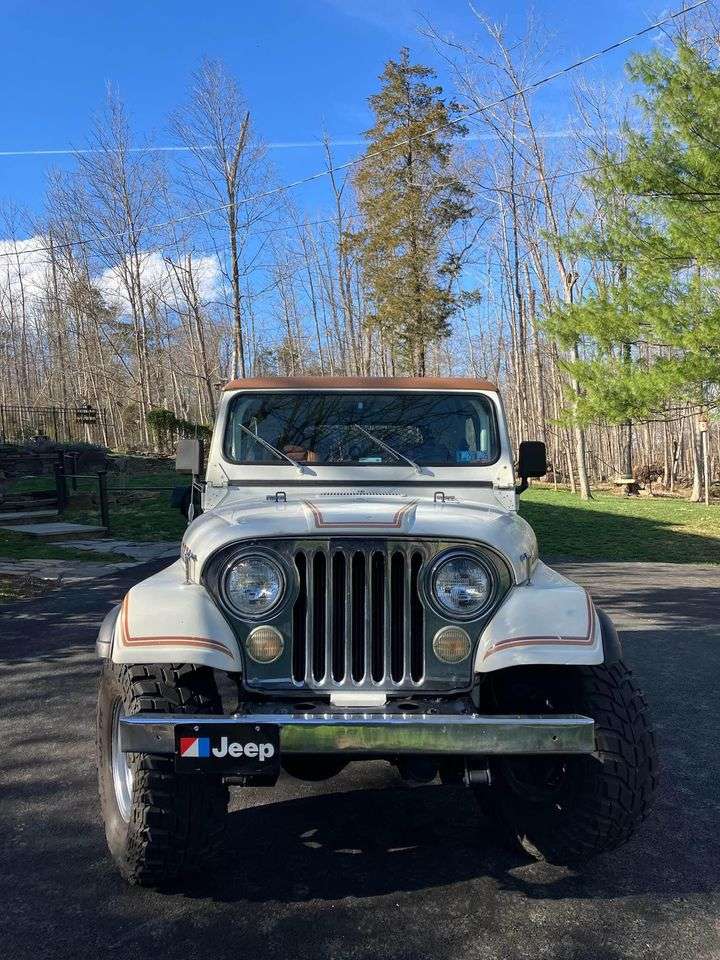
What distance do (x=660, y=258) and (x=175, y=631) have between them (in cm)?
1414

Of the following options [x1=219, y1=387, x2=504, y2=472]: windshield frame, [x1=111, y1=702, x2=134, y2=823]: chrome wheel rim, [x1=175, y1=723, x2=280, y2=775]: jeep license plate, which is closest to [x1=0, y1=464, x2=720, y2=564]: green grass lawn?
[x1=219, y1=387, x2=504, y2=472]: windshield frame

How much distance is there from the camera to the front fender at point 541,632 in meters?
2.60

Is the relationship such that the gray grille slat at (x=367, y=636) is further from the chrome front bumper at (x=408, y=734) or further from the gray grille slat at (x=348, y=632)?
the chrome front bumper at (x=408, y=734)

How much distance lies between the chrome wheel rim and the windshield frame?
5.10 feet

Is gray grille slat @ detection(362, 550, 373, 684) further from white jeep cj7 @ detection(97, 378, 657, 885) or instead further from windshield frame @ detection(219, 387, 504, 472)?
windshield frame @ detection(219, 387, 504, 472)

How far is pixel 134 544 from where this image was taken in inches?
467

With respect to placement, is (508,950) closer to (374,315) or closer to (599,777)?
(599,777)

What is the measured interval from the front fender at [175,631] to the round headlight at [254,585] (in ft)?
0.26

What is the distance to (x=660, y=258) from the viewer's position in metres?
14.7

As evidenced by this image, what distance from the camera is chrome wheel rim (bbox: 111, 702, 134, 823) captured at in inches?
112

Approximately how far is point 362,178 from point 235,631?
96.8 feet

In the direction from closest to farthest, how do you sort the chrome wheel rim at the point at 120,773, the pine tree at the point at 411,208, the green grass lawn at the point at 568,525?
the chrome wheel rim at the point at 120,773
the green grass lawn at the point at 568,525
the pine tree at the point at 411,208

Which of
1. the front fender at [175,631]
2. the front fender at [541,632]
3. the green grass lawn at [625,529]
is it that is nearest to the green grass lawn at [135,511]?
the green grass lawn at [625,529]

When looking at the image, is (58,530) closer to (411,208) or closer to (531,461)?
(531,461)
